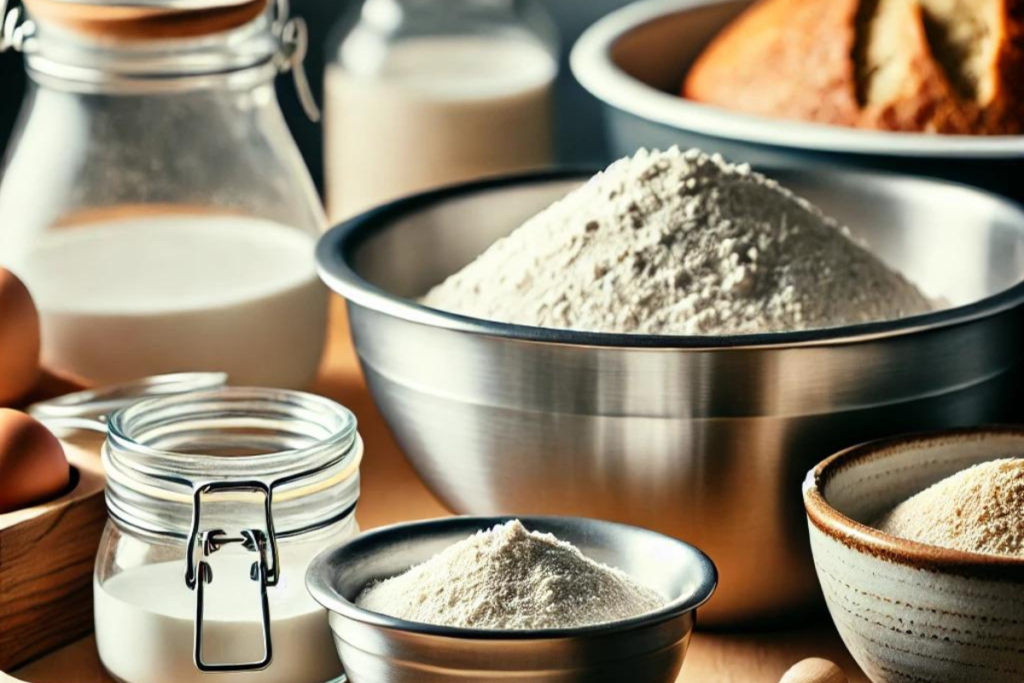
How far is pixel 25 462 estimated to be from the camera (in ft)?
2.57

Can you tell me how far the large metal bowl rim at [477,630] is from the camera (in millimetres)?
624

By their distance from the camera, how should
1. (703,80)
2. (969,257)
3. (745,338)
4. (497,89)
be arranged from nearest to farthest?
(745,338) < (969,257) < (703,80) < (497,89)

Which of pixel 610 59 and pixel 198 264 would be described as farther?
pixel 610 59

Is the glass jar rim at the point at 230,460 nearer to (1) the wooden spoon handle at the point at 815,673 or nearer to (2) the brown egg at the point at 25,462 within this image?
(2) the brown egg at the point at 25,462

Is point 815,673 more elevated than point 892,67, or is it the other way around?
point 892,67

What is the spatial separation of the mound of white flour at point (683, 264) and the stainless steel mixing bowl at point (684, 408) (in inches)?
2.0

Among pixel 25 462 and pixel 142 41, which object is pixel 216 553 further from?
pixel 142 41

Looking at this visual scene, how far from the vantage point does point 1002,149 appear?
0.99 metres

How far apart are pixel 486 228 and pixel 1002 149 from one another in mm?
318

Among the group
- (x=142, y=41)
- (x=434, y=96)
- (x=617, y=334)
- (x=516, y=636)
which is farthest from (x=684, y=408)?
(x=434, y=96)

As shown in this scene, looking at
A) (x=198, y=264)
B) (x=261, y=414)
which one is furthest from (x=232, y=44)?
(x=261, y=414)

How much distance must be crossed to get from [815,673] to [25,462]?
0.38 meters

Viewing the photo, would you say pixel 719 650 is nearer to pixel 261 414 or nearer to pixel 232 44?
pixel 261 414

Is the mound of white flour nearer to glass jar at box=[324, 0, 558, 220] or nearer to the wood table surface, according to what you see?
the wood table surface
